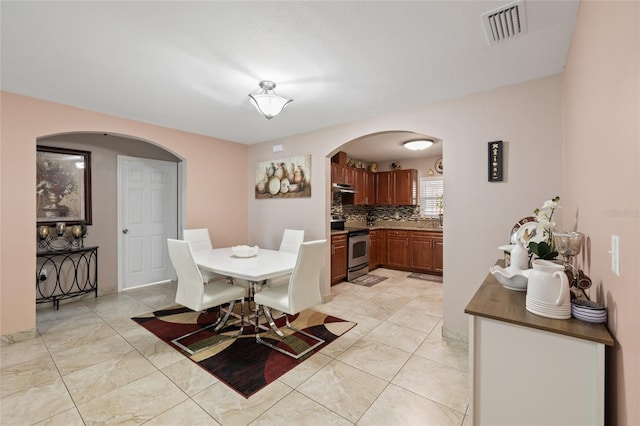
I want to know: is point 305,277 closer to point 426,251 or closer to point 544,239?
point 544,239

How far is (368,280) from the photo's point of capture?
5.04 m

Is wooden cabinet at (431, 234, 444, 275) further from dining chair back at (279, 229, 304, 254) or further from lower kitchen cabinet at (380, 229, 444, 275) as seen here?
dining chair back at (279, 229, 304, 254)

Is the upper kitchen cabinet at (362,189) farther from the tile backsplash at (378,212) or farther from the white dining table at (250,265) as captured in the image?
the white dining table at (250,265)

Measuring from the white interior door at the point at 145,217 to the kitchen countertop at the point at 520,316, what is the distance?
15.7ft

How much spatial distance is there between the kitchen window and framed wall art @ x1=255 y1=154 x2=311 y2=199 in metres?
3.32

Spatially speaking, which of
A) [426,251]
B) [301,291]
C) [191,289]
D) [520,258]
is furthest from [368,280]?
[520,258]

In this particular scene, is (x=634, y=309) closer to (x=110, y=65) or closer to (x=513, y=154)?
(x=513, y=154)

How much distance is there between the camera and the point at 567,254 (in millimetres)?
1395

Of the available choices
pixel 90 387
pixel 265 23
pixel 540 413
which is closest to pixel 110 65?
pixel 265 23

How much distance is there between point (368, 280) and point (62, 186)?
4.84 meters

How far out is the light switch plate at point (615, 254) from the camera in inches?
36.3

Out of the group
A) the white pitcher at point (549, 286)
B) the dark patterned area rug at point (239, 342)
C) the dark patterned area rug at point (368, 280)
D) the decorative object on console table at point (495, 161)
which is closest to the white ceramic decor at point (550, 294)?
the white pitcher at point (549, 286)

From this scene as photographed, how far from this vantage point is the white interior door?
4.34m

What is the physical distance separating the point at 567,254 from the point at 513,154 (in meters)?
1.44
